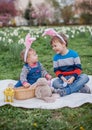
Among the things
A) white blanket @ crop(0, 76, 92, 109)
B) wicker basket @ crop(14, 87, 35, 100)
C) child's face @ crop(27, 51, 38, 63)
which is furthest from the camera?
child's face @ crop(27, 51, 38, 63)

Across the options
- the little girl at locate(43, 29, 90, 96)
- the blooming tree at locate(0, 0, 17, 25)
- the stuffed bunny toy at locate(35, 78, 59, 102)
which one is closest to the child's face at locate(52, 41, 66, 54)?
the little girl at locate(43, 29, 90, 96)

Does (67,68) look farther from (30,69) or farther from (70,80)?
(30,69)

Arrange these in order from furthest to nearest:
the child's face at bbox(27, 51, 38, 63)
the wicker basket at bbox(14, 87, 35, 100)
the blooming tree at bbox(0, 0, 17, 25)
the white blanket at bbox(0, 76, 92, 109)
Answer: the blooming tree at bbox(0, 0, 17, 25) → the child's face at bbox(27, 51, 38, 63) → the wicker basket at bbox(14, 87, 35, 100) → the white blanket at bbox(0, 76, 92, 109)

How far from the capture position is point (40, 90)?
488cm

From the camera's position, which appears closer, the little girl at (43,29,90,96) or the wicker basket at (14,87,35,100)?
the wicker basket at (14,87,35,100)

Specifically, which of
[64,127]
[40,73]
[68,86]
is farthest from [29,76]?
[64,127]

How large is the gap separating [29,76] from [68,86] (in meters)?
0.48

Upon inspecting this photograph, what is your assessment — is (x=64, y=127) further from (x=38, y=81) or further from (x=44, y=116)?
(x=38, y=81)

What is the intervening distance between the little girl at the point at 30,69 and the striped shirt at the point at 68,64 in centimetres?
22

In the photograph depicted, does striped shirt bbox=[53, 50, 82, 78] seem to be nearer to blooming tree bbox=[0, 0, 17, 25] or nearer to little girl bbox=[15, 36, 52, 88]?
little girl bbox=[15, 36, 52, 88]

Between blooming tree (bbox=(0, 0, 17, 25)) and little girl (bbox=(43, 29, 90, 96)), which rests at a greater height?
little girl (bbox=(43, 29, 90, 96))

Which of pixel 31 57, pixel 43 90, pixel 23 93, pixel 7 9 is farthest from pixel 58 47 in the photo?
pixel 7 9

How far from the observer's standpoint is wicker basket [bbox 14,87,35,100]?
4840 mm

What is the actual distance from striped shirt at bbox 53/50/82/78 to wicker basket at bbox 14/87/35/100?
1.52 feet
